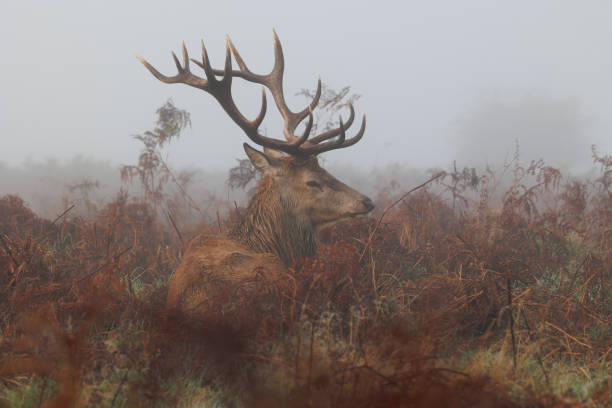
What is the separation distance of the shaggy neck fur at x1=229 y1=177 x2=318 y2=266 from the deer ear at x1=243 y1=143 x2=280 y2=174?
0.42ft

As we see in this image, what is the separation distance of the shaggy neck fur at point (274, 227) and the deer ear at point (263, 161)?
13cm

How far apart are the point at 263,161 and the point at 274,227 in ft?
2.50

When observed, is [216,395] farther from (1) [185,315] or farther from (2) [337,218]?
(2) [337,218]

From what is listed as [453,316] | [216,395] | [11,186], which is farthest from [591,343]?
[11,186]

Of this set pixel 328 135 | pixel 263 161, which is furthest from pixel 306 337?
pixel 328 135

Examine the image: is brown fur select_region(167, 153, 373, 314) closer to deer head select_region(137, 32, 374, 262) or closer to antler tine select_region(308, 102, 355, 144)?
deer head select_region(137, 32, 374, 262)

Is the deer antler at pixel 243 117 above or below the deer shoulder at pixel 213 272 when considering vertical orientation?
above

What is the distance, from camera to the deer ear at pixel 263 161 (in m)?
4.29

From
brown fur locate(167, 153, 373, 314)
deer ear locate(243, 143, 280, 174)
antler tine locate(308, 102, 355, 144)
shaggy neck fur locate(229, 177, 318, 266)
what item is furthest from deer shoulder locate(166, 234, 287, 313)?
antler tine locate(308, 102, 355, 144)

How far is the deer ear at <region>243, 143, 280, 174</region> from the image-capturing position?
429cm

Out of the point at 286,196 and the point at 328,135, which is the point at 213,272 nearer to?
the point at 286,196

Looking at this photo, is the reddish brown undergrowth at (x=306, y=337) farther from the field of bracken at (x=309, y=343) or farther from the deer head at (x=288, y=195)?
the deer head at (x=288, y=195)

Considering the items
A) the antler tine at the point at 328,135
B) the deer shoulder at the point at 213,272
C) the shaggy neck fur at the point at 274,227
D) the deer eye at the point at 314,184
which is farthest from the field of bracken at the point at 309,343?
the antler tine at the point at 328,135

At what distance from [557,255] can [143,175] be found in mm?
7377
